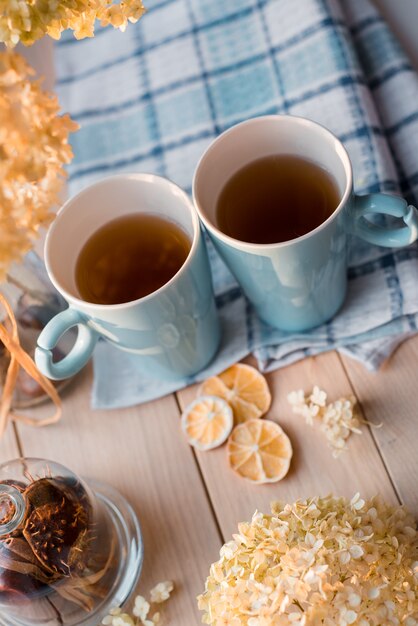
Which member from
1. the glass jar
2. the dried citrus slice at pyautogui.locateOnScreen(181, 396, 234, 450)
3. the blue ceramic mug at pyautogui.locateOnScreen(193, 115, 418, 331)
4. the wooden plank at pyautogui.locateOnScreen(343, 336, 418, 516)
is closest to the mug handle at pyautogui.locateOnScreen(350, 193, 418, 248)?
the blue ceramic mug at pyautogui.locateOnScreen(193, 115, 418, 331)

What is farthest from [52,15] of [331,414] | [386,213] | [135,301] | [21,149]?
[331,414]

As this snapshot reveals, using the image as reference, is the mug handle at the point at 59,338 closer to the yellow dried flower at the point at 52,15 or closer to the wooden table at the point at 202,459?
the wooden table at the point at 202,459

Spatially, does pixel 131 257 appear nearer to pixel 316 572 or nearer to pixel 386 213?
pixel 386 213

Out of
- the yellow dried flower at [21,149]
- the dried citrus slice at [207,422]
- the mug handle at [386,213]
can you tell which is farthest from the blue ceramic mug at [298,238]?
the yellow dried flower at [21,149]

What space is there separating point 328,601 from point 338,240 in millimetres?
316

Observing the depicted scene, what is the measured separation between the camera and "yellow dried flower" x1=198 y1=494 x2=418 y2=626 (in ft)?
1.84

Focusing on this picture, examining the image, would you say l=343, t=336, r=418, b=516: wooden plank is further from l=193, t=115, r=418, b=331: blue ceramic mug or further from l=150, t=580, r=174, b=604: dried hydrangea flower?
l=150, t=580, r=174, b=604: dried hydrangea flower

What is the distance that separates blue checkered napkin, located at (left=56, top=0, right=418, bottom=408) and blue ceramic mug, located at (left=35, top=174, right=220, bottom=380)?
2.6 inches

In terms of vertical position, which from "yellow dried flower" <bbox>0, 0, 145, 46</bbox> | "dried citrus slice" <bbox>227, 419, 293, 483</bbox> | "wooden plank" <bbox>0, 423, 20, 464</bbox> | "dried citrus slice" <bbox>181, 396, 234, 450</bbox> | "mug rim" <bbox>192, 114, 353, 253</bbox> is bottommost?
"dried citrus slice" <bbox>227, 419, 293, 483</bbox>

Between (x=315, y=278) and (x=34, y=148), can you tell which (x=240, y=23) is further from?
(x=34, y=148)

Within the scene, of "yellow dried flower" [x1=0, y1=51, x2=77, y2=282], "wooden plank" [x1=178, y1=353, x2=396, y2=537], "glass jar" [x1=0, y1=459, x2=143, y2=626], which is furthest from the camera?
"wooden plank" [x1=178, y1=353, x2=396, y2=537]

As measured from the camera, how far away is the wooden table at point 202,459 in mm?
743

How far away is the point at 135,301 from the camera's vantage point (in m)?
0.66

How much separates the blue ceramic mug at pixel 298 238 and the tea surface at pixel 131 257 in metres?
0.06
